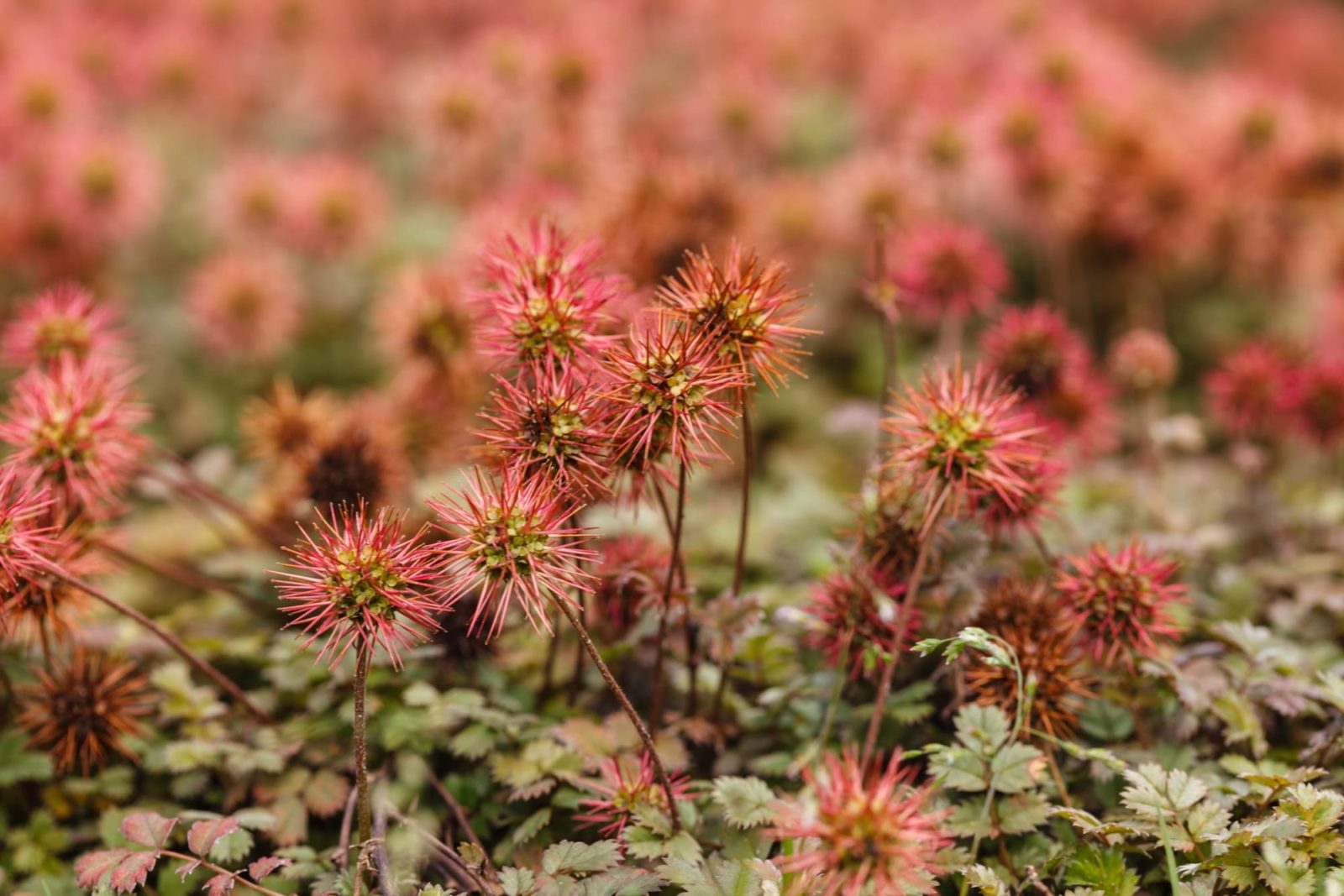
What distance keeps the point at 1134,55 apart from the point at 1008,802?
4999 mm

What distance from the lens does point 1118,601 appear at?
196 centimetres

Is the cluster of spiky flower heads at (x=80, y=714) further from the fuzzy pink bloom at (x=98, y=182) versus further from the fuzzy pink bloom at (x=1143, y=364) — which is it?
the fuzzy pink bloom at (x=1143, y=364)

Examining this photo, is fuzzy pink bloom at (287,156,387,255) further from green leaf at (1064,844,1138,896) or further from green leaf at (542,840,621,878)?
green leaf at (1064,844,1138,896)

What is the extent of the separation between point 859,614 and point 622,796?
566mm

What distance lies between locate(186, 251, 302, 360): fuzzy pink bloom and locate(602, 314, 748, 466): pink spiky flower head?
2.33 meters

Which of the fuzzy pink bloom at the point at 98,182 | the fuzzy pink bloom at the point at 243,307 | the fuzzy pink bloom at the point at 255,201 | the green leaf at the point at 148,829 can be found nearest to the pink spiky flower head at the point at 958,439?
the green leaf at the point at 148,829

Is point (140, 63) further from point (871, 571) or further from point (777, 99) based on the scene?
point (871, 571)

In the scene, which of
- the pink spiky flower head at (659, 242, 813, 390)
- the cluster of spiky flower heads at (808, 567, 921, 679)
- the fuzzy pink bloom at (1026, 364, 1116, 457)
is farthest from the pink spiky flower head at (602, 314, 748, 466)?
the fuzzy pink bloom at (1026, 364, 1116, 457)

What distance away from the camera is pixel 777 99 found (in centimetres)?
490

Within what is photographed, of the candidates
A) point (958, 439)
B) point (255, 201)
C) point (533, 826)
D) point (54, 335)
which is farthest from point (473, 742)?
point (255, 201)

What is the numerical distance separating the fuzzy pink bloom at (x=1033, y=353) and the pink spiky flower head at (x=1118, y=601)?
1.93 ft

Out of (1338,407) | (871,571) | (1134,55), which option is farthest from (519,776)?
(1134,55)

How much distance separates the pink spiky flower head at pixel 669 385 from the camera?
163 cm

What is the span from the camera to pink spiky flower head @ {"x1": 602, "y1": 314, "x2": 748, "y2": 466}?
1.63m
